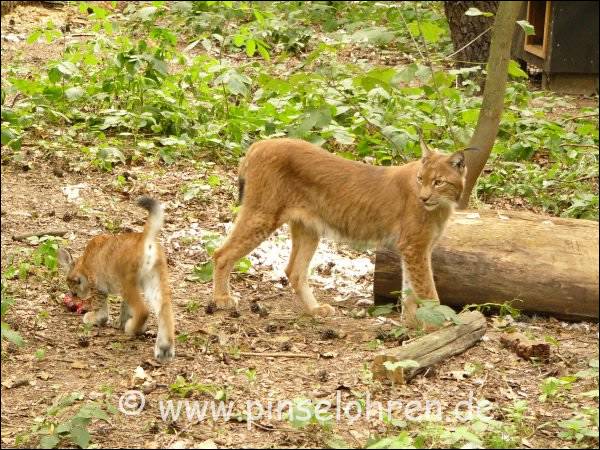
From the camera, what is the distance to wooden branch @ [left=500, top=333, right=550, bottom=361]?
6551 mm

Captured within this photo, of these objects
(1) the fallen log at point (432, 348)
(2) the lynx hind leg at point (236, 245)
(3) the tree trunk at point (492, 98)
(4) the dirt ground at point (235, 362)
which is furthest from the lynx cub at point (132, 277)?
A: (3) the tree trunk at point (492, 98)

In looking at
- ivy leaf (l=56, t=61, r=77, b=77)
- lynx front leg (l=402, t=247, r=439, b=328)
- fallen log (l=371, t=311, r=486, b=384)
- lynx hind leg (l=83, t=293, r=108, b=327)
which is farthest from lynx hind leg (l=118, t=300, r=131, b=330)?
ivy leaf (l=56, t=61, r=77, b=77)

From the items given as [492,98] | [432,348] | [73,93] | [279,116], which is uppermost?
[492,98]

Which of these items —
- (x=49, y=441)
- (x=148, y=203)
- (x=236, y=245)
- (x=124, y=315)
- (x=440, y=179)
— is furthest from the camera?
(x=236, y=245)

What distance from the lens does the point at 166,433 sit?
18.0ft

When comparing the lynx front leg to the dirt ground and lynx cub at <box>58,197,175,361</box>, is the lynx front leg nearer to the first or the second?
the dirt ground

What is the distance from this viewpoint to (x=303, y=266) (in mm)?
7652

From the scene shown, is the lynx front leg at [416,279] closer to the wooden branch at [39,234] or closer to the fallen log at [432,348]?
the fallen log at [432,348]

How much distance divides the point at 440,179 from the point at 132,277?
2202 mm

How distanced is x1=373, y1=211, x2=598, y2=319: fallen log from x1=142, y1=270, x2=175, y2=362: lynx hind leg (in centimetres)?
172

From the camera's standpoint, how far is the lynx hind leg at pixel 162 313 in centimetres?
643

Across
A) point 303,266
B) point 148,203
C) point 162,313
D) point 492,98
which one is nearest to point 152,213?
point 148,203

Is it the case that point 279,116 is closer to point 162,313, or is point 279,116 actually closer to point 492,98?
point 492,98

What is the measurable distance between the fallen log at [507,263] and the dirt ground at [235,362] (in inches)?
8.4
